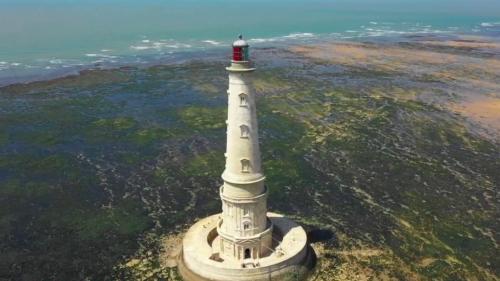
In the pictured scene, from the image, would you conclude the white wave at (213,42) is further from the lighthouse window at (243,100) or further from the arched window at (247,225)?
the lighthouse window at (243,100)

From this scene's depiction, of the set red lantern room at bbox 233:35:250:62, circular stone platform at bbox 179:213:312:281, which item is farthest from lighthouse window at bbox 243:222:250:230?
red lantern room at bbox 233:35:250:62

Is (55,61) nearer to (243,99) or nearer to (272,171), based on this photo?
(272,171)

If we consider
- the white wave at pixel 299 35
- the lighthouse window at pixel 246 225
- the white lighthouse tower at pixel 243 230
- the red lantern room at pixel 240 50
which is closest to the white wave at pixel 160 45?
the white wave at pixel 299 35

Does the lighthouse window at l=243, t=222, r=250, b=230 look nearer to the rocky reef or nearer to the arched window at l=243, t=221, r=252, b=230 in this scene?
the arched window at l=243, t=221, r=252, b=230

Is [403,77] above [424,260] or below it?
above

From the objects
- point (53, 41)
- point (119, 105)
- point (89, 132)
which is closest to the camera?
point (89, 132)

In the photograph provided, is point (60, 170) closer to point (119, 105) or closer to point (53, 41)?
point (119, 105)

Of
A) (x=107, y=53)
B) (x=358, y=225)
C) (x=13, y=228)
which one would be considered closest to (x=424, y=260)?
(x=358, y=225)
